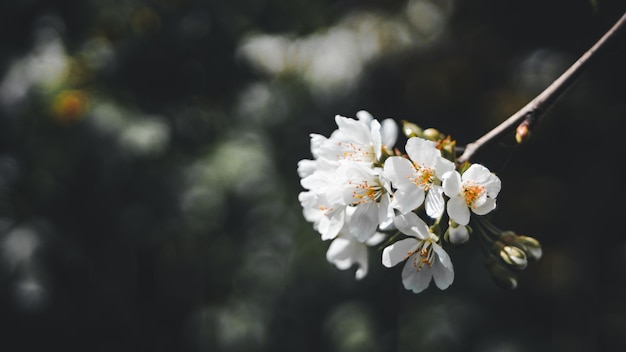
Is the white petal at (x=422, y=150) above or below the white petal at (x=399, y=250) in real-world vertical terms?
above

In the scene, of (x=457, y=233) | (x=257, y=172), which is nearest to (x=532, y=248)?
(x=457, y=233)

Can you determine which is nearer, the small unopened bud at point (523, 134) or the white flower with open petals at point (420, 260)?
the small unopened bud at point (523, 134)

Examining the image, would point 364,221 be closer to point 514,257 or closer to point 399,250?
point 399,250

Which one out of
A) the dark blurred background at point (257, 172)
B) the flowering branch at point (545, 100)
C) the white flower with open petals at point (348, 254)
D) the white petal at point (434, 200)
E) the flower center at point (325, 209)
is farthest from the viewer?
the dark blurred background at point (257, 172)

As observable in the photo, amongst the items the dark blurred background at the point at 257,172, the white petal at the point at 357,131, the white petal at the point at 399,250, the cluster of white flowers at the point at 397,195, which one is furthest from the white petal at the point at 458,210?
the dark blurred background at the point at 257,172

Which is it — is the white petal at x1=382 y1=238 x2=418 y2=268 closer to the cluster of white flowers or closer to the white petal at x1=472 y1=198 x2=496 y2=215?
the cluster of white flowers

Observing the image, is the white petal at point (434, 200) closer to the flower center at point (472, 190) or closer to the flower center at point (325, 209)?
the flower center at point (472, 190)

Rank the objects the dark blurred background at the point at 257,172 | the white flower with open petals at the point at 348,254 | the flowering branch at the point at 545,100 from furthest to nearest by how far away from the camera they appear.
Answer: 1. the dark blurred background at the point at 257,172
2. the white flower with open petals at the point at 348,254
3. the flowering branch at the point at 545,100

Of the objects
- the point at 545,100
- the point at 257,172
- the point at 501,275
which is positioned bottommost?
the point at 501,275
